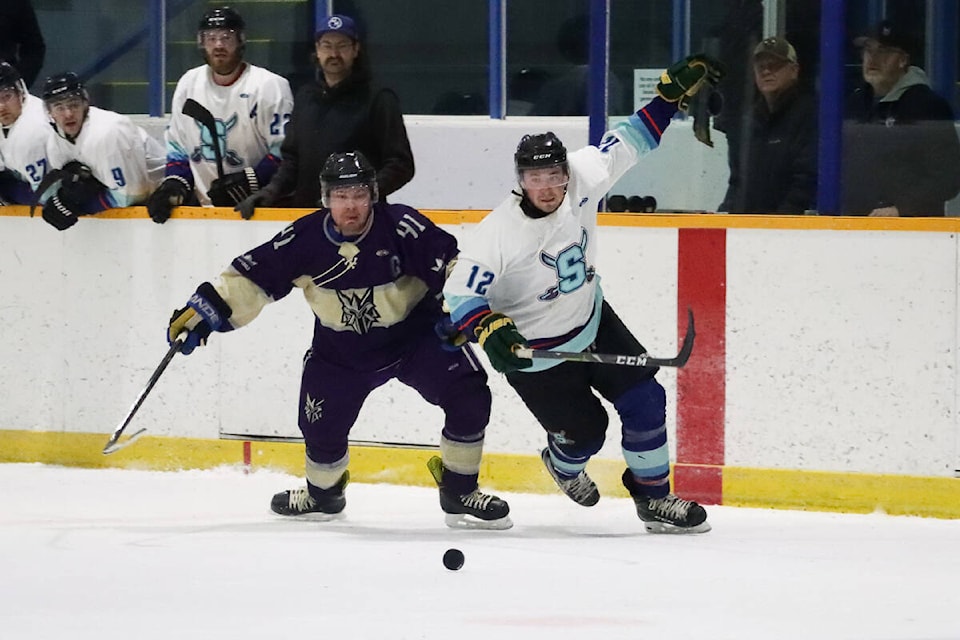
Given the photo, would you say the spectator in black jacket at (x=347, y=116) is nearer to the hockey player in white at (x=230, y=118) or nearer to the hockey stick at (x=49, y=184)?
the hockey player in white at (x=230, y=118)

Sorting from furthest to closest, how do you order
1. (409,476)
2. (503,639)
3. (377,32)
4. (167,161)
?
(377,32), (167,161), (409,476), (503,639)

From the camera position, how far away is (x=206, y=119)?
5438 mm

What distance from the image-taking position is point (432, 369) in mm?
4574

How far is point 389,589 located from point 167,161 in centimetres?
237

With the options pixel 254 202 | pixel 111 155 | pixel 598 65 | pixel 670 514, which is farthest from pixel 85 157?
pixel 670 514

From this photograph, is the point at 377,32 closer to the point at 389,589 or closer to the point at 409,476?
the point at 409,476

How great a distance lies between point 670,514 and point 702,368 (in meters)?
0.60

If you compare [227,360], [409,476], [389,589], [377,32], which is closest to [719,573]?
[389,589]

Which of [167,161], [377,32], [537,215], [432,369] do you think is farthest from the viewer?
[377,32]

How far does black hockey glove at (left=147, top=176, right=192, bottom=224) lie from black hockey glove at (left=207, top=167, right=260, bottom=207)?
0.11 m

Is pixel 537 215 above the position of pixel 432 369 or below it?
above

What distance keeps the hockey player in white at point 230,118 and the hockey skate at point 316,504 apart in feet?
3.68

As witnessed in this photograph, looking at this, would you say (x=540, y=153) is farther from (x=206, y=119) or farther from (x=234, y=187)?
(x=206, y=119)

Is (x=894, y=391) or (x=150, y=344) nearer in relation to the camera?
(x=894, y=391)
